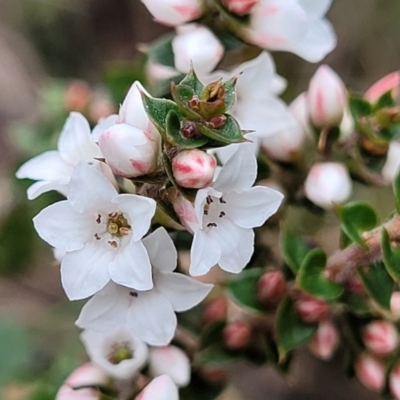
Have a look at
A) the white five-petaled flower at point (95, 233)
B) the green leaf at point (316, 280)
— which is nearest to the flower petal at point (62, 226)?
the white five-petaled flower at point (95, 233)

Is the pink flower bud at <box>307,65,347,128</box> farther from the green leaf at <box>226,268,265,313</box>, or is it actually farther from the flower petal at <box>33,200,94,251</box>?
the flower petal at <box>33,200,94,251</box>

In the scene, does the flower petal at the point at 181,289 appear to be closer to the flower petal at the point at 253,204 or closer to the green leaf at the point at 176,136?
the flower petal at the point at 253,204

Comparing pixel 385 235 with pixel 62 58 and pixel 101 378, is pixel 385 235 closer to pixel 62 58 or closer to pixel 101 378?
pixel 101 378

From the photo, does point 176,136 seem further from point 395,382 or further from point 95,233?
point 395,382

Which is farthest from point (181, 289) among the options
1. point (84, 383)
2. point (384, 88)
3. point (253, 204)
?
point (384, 88)

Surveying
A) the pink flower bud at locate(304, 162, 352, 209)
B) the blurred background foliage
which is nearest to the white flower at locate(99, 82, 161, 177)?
the pink flower bud at locate(304, 162, 352, 209)
